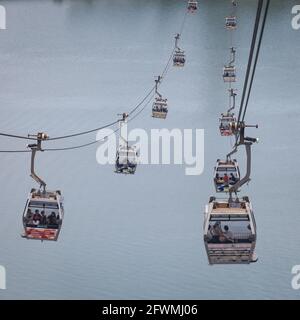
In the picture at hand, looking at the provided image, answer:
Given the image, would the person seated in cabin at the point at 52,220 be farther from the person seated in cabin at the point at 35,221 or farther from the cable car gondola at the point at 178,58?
the cable car gondola at the point at 178,58

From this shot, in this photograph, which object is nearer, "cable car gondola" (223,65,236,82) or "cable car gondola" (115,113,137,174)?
"cable car gondola" (115,113,137,174)

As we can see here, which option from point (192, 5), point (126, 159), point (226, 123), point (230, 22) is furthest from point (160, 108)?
point (192, 5)

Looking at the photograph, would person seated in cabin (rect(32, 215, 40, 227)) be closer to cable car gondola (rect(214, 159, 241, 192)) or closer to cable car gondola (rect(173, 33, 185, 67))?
cable car gondola (rect(214, 159, 241, 192))

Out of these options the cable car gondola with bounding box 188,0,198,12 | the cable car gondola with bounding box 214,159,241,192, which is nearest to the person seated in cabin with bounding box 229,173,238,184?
the cable car gondola with bounding box 214,159,241,192

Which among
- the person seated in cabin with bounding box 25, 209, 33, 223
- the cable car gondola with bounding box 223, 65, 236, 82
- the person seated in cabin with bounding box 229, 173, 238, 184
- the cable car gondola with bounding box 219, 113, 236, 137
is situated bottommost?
the person seated in cabin with bounding box 25, 209, 33, 223

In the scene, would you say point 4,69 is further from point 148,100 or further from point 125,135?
point 125,135

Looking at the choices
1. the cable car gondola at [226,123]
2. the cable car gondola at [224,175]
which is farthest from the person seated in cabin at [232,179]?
the cable car gondola at [226,123]
